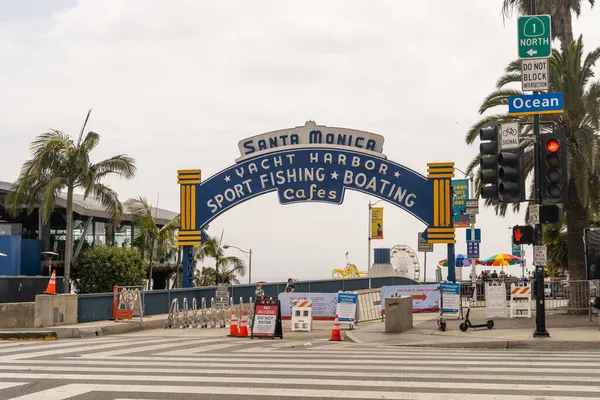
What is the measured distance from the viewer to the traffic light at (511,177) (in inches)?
682

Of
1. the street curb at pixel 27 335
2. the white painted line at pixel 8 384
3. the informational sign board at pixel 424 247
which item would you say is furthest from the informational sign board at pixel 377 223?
the white painted line at pixel 8 384

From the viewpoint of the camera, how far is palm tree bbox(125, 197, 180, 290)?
153 feet

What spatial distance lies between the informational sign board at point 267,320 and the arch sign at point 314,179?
14311 millimetres

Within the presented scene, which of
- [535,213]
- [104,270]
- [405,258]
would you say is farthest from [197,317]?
[405,258]

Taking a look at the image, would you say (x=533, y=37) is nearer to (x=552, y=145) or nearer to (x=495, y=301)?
(x=552, y=145)

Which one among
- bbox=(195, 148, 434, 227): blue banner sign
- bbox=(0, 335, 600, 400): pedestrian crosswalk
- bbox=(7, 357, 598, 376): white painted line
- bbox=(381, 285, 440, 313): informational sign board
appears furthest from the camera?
bbox=(195, 148, 434, 227): blue banner sign

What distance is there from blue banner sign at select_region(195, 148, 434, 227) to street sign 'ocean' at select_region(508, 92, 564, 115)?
614 inches

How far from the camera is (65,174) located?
123 feet

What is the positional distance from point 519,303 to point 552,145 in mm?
7984

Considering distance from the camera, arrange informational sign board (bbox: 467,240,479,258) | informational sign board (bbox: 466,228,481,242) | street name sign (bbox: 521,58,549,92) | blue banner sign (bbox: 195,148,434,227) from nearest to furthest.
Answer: street name sign (bbox: 521,58,549,92) → blue banner sign (bbox: 195,148,434,227) → informational sign board (bbox: 467,240,479,258) → informational sign board (bbox: 466,228,481,242)

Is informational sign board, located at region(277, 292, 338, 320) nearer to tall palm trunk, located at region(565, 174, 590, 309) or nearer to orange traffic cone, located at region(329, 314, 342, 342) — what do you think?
orange traffic cone, located at region(329, 314, 342, 342)

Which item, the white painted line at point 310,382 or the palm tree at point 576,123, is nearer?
the white painted line at point 310,382

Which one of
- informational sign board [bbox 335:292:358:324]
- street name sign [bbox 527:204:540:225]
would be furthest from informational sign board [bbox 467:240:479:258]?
street name sign [bbox 527:204:540:225]

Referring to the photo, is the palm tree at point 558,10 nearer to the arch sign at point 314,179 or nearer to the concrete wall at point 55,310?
the arch sign at point 314,179
